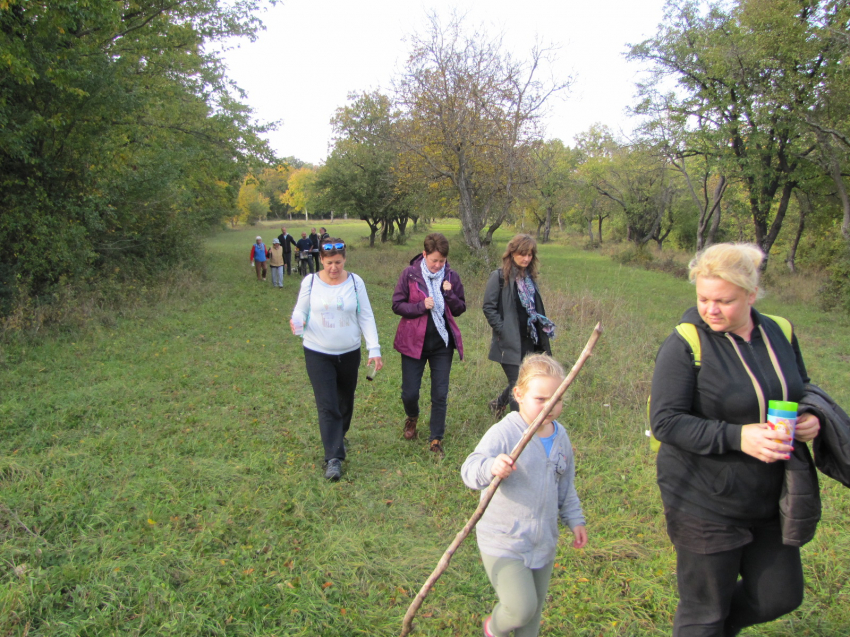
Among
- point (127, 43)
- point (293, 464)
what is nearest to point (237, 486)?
point (293, 464)

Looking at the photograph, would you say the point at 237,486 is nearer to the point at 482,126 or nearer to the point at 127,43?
the point at 127,43

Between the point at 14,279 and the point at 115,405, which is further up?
the point at 14,279

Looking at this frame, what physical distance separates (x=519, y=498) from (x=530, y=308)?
2.86 m

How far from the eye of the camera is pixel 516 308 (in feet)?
16.5

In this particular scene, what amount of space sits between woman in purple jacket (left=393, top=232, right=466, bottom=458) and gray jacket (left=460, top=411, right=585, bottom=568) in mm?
2494

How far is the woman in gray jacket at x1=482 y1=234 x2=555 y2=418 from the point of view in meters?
4.98

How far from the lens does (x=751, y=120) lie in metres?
18.8

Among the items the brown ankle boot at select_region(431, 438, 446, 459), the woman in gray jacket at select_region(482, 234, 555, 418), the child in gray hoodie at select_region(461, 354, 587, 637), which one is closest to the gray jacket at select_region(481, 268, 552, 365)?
the woman in gray jacket at select_region(482, 234, 555, 418)

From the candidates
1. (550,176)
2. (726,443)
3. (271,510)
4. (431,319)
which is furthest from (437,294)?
Result: (550,176)

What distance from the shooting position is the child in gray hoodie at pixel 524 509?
2.27 metres

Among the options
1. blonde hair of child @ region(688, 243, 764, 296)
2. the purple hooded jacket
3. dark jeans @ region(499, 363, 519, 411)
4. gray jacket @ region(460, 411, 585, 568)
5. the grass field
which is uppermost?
blonde hair of child @ region(688, 243, 764, 296)

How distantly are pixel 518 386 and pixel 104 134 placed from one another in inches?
427

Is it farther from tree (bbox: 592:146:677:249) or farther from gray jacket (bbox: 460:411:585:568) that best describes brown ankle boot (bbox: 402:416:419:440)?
tree (bbox: 592:146:677:249)

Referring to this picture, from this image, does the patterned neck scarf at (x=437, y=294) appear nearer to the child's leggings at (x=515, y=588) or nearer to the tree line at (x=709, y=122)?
the child's leggings at (x=515, y=588)
